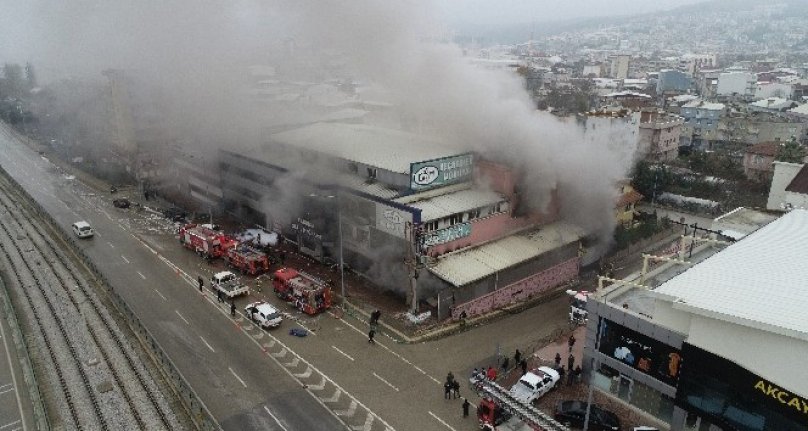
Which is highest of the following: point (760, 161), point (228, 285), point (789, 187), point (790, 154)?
point (789, 187)

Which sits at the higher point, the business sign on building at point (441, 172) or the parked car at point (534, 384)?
the business sign on building at point (441, 172)

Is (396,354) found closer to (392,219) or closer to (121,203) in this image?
(392,219)

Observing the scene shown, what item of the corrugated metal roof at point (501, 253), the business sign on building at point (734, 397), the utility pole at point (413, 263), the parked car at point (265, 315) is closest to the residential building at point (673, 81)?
the corrugated metal roof at point (501, 253)

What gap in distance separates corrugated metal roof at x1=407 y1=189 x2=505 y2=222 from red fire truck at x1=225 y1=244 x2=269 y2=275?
8.39 meters

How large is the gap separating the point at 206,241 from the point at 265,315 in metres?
9.42

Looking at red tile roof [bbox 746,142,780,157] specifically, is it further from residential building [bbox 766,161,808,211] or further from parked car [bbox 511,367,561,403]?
parked car [bbox 511,367,561,403]

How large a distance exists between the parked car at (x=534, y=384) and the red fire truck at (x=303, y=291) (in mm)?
9280

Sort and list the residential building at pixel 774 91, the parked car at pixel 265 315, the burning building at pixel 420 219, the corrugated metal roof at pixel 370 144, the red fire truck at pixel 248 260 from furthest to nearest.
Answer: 1. the residential building at pixel 774 91
2. the corrugated metal roof at pixel 370 144
3. the red fire truck at pixel 248 260
4. the burning building at pixel 420 219
5. the parked car at pixel 265 315

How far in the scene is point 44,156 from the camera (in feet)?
201

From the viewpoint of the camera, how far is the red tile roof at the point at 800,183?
2923 cm

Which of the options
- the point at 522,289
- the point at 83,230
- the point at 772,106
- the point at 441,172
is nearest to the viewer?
the point at 522,289

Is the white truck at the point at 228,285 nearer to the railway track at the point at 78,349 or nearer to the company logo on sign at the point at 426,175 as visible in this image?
the railway track at the point at 78,349

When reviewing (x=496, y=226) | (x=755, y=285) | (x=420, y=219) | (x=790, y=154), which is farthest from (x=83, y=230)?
(x=790, y=154)

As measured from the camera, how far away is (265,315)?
22.8m
